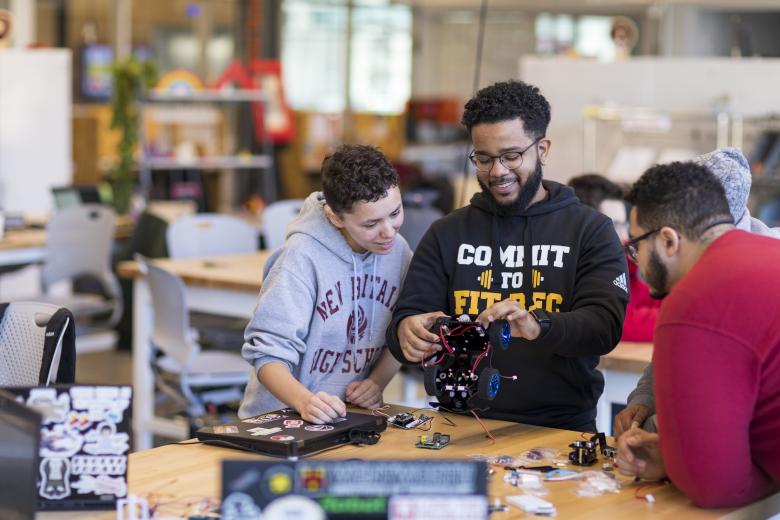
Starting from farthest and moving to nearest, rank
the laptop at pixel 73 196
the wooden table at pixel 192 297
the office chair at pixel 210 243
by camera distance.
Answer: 1. the laptop at pixel 73 196
2. the office chair at pixel 210 243
3. the wooden table at pixel 192 297

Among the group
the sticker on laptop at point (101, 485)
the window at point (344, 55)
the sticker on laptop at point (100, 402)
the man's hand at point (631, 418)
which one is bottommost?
the sticker on laptop at point (101, 485)

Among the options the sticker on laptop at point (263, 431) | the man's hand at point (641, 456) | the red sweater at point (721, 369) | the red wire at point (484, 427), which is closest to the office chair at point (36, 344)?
the sticker on laptop at point (263, 431)

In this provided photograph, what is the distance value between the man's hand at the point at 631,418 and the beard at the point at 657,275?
0.39 m

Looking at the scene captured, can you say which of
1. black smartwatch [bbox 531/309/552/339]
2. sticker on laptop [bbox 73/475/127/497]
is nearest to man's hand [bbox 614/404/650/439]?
black smartwatch [bbox 531/309/552/339]

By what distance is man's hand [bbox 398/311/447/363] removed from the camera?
2646 mm

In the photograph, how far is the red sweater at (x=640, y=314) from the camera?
11.9 feet

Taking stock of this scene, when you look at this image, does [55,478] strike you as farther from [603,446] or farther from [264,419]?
[603,446]

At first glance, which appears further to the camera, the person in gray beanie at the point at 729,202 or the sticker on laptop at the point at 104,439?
the person in gray beanie at the point at 729,202

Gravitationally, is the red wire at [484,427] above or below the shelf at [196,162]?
below

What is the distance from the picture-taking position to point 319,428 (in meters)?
2.51

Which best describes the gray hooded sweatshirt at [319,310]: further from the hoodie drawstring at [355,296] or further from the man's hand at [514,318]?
the man's hand at [514,318]

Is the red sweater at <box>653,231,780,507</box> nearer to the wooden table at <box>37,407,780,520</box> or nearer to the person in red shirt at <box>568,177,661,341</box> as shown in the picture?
the wooden table at <box>37,407,780,520</box>

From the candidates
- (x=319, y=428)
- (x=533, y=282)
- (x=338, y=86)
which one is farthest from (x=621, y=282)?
(x=338, y=86)

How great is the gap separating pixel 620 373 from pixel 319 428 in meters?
1.29
